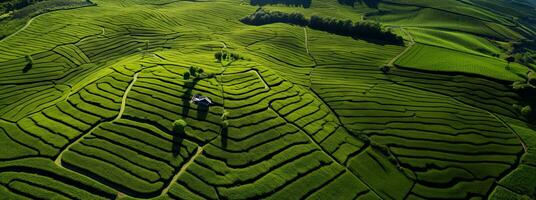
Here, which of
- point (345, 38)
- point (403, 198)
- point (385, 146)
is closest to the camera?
point (403, 198)

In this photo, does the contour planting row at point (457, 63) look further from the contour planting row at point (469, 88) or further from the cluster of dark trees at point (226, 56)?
the cluster of dark trees at point (226, 56)

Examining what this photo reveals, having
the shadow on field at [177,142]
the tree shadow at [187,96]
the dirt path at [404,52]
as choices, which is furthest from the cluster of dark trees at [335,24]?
the shadow on field at [177,142]

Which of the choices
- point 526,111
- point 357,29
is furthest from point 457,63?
point 357,29

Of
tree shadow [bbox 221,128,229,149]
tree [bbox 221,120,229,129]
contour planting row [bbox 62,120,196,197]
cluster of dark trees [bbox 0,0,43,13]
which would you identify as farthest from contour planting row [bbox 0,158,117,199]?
cluster of dark trees [bbox 0,0,43,13]

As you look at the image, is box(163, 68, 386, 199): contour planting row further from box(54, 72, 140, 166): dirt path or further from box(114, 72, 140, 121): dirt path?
box(54, 72, 140, 166): dirt path

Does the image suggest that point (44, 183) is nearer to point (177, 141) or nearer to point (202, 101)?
point (177, 141)

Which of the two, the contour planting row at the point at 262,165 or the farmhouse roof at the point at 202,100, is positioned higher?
the farmhouse roof at the point at 202,100

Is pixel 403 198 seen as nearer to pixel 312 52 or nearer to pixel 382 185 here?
pixel 382 185

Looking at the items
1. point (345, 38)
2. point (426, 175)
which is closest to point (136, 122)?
point (426, 175)
